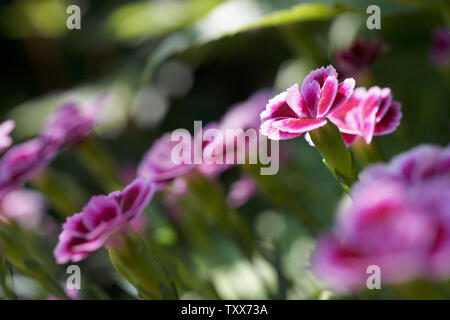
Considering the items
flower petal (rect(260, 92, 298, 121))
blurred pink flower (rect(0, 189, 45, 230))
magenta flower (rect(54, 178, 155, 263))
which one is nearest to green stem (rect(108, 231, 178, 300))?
magenta flower (rect(54, 178, 155, 263))

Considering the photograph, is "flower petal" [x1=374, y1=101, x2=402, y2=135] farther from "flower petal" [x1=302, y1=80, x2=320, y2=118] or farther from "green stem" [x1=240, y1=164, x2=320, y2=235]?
"green stem" [x1=240, y1=164, x2=320, y2=235]

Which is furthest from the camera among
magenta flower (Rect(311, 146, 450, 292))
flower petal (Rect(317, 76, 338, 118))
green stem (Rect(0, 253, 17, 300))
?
green stem (Rect(0, 253, 17, 300))

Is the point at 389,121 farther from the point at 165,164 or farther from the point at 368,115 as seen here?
the point at 165,164

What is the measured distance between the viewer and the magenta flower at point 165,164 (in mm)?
488

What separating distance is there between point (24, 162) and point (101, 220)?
14 cm

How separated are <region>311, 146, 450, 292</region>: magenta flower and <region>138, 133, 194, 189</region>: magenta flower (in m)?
0.25

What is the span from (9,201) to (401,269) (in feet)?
2.36

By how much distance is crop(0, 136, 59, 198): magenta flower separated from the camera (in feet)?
1.52

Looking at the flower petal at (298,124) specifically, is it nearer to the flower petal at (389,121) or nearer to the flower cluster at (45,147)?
the flower petal at (389,121)

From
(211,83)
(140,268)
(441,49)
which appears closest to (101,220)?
(140,268)

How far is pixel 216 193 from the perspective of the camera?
1.77 ft

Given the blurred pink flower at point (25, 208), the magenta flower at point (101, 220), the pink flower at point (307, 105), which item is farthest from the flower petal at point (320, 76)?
the blurred pink flower at point (25, 208)

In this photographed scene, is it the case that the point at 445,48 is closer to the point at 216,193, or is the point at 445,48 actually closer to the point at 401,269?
the point at 216,193

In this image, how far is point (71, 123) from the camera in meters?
0.57
